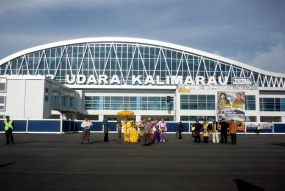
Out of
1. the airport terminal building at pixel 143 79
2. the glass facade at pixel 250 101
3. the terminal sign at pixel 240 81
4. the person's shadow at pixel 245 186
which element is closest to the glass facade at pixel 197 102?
the airport terminal building at pixel 143 79

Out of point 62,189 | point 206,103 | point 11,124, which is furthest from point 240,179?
point 206,103

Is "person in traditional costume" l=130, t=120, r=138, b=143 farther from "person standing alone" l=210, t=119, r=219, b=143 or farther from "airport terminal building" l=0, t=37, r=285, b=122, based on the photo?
"airport terminal building" l=0, t=37, r=285, b=122

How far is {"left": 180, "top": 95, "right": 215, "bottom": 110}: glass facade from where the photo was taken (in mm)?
55500

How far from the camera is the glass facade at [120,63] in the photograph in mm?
66062

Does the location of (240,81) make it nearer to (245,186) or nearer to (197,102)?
(197,102)

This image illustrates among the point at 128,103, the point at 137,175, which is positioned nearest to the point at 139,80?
the point at 128,103

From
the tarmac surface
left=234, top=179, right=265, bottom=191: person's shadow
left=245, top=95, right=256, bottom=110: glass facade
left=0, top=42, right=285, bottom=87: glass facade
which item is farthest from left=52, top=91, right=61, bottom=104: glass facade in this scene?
left=234, top=179, right=265, bottom=191: person's shadow

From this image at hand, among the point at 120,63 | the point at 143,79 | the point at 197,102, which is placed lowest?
the point at 197,102

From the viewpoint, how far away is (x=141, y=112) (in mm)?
60438

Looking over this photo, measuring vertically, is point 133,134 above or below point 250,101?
below

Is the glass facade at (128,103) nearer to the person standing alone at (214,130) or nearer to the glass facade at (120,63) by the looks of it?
the glass facade at (120,63)

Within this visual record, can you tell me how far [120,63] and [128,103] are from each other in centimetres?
1017

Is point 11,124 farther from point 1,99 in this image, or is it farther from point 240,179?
point 1,99

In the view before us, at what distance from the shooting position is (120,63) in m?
66.2
